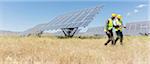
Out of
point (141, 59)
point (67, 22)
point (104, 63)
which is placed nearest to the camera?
point (104, 63)

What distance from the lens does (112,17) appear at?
10.5 m

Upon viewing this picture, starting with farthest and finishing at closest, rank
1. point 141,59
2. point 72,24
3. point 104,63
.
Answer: point 72,24 < point 141,59 < point 104,63

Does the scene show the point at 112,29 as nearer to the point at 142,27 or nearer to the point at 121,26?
the point at 121,26

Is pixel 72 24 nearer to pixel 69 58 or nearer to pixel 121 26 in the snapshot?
pixel 121 26

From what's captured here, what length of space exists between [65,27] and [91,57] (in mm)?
15758

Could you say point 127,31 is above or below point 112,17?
below

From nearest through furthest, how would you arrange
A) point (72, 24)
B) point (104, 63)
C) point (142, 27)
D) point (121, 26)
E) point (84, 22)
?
point (104, 63), point (121, 26), point (84, 22), point (72, 24), point (142, 27)

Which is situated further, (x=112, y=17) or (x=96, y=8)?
(x=96, y=8)

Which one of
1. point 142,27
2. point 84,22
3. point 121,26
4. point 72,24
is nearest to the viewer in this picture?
point 121,26

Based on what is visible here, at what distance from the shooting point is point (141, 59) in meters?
5.31

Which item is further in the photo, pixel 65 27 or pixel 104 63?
pixel 65 27

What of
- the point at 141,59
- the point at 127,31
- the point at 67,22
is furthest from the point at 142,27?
the point at 141,59

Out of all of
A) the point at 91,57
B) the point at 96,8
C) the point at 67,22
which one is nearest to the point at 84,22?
the point at 96,8

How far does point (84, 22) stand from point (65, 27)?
2477 mm
